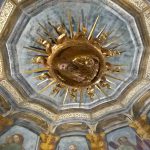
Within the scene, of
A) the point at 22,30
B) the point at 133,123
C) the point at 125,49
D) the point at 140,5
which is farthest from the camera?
the point at 133,123

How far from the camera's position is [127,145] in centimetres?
1218

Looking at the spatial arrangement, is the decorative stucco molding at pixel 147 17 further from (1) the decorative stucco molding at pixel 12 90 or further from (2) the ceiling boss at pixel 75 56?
(1) the decorative stucco molding at pixel 12 90

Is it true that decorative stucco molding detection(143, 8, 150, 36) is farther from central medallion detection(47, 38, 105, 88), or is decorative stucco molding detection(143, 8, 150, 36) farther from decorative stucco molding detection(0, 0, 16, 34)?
decorative stucco molding detection(0, 0, 16, 34)

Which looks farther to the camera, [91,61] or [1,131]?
[1,131]

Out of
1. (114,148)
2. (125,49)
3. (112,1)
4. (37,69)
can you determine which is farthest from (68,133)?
(112,1)

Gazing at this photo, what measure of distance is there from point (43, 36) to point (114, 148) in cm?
480

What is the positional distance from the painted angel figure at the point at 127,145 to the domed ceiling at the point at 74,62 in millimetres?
376

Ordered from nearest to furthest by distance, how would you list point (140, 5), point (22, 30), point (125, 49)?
point (140, 5)
point (22, 30)
point (125, 49)

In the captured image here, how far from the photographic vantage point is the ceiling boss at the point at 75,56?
1005cm

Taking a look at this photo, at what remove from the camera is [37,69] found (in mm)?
11219

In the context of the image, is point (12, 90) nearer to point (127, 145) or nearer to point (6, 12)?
point (6, 12)

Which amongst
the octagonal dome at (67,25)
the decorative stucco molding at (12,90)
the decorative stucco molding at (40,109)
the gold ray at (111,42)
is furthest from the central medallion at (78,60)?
the decorative stucco molding at (40,109)

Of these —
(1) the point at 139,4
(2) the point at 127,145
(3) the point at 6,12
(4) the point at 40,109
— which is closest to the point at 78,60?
(1) the point at 139,4

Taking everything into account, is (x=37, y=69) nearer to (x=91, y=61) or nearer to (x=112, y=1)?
(x=91, y=61)
